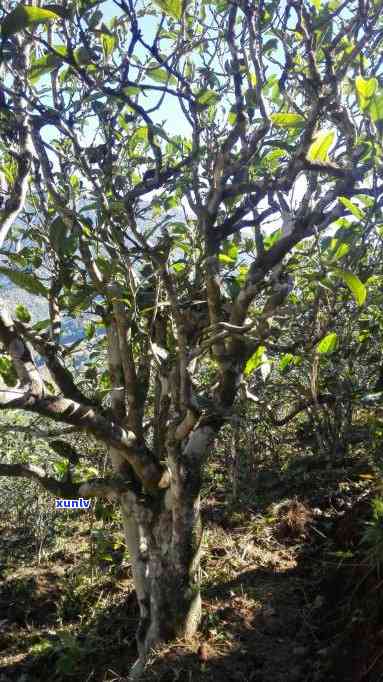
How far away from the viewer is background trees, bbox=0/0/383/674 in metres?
1.88

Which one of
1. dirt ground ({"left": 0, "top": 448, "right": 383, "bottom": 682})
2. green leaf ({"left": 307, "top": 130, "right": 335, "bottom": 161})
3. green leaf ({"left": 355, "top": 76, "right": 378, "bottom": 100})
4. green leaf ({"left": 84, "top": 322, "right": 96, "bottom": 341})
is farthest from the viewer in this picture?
green leaf ({"left": 84, "top": 322, "right": 96, "bottom": 341})

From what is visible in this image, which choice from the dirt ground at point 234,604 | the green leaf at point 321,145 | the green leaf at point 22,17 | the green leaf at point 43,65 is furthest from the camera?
the dirt ground at point 234,604

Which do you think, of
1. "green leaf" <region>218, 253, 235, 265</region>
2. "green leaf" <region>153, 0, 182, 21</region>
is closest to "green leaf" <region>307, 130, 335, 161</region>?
"green leaf" <region>153, 0, 182, 21</region>

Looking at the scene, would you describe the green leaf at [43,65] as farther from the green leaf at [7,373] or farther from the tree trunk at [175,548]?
the tree trunk at [175,548]

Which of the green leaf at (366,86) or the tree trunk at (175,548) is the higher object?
the green leaf at (366,86)

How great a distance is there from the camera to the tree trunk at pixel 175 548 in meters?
2.38

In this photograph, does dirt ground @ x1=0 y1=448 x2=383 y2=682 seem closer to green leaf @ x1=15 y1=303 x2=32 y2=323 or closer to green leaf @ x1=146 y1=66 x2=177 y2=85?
green leaf @ x1=15 y1=303 x2=32 y2=323

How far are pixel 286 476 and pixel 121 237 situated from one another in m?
2.79

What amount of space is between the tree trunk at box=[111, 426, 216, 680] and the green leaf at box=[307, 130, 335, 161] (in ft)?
4.04

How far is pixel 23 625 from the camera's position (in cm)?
377

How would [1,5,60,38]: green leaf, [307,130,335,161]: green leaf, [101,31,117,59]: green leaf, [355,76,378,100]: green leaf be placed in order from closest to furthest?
1. [1,5,60,38]: green leaf
2. [355,76,378,100]: green leaf
3. [307,130,335,161]: green leaf
4. [101,31,117,59]: green leaf

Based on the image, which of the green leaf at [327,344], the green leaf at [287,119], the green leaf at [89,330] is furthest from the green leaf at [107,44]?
the green leaf at [327,344]

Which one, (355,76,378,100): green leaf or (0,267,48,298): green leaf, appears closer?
(355,76,378,100): green leaf

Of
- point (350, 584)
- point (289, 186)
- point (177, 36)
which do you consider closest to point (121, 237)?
point (289, 186)
